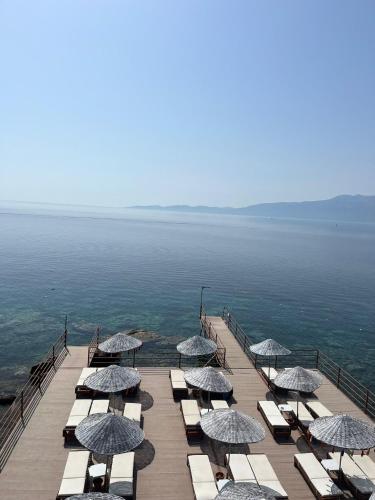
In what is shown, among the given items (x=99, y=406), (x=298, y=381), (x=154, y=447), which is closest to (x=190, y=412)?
(x=154, y=447)

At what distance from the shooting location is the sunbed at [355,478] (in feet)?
40.2

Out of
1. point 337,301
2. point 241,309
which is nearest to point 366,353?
point 241,309

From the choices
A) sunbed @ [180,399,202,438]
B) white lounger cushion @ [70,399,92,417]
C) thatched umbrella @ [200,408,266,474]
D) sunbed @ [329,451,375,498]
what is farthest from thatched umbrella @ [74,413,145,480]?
sunbed @ [329,451,375,498]

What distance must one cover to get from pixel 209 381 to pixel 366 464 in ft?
21.2

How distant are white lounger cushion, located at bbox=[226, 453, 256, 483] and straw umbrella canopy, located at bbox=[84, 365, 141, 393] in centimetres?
499

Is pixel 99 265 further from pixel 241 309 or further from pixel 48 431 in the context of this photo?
pixel 48 431

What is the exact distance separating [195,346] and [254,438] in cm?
890

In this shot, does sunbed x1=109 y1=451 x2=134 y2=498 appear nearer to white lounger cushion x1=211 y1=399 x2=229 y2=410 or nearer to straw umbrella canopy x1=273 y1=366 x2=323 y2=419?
white lounger cushion x1=211 y1=399 x2=229 y2=410

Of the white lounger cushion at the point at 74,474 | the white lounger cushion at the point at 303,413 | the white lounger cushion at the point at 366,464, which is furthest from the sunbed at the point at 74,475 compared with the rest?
the white lounger cushion at the point at 366,464

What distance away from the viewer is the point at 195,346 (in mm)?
21062

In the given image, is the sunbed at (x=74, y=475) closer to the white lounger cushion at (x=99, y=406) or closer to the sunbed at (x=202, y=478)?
the white lounger cushion at (x=99, y=406)

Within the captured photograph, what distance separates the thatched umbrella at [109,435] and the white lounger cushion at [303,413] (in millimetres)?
7748

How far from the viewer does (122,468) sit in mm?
12539

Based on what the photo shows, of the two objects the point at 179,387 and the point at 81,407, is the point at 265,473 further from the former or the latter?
the point at 81,407
